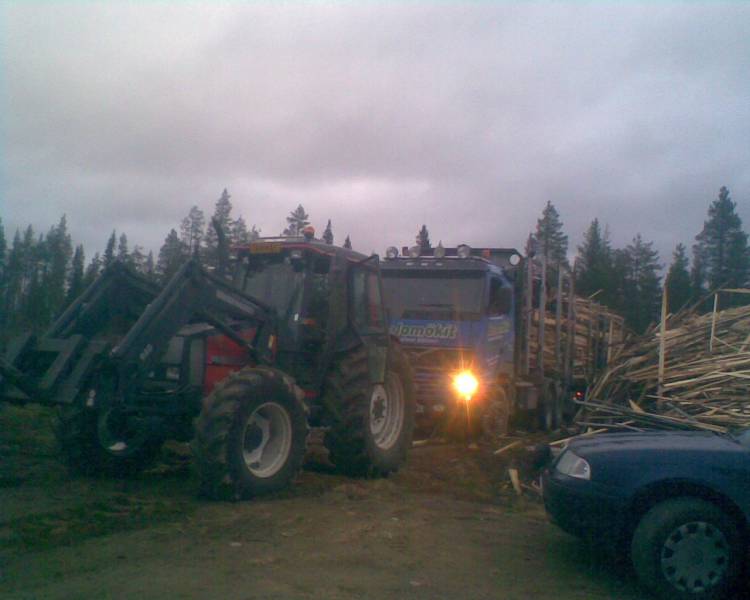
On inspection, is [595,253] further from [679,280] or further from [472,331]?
[472,331]

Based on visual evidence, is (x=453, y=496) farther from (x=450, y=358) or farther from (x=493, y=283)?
(x=493, y=283)

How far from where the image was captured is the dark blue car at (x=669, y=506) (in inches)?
218

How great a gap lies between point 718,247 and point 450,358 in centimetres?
4412

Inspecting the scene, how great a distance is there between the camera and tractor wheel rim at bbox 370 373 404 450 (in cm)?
1006

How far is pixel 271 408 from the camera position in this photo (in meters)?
8.20

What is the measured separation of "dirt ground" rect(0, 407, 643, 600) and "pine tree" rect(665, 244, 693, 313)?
28.4 meters

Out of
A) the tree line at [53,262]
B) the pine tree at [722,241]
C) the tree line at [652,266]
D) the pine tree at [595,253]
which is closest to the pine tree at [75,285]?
the tree line at [53,262]

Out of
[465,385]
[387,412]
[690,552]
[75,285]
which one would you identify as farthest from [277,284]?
[75,285]

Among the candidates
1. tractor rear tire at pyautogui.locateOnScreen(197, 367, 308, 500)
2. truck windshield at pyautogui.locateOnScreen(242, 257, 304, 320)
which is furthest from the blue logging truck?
tractor rear tire at pyautogui.locateOnScreen(197, 367, 308, 500)

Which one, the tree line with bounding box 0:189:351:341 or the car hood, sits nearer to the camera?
the car hood

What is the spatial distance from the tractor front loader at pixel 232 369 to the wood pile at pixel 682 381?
3.24 m

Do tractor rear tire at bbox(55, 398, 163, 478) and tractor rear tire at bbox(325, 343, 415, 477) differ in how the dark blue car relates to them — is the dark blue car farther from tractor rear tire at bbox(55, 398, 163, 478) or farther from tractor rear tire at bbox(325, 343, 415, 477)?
tractor rear tire at bbox(55, 398, 163, 478)

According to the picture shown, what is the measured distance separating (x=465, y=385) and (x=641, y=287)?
42.8 m

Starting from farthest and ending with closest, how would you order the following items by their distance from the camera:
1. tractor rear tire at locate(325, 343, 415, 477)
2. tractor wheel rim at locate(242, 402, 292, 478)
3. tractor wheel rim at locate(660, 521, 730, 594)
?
tractor rear tire at locate(325, 343, 415, 477)
tractor wheel rim at locate(242, 402, 292, 478)
tractor wheel rim at locate(660, 521, 730, 594)
